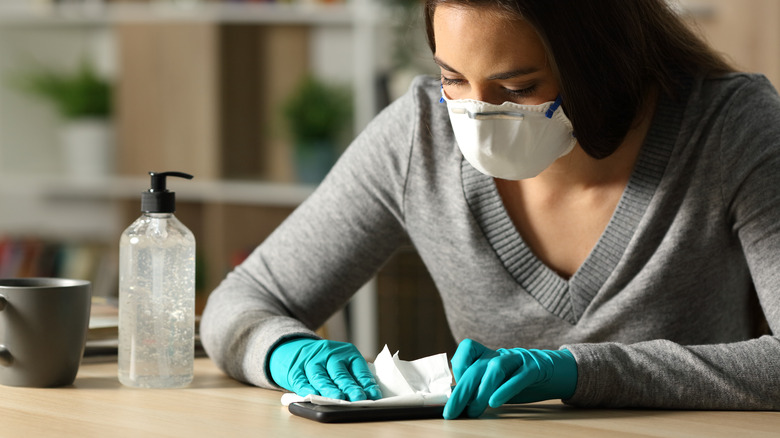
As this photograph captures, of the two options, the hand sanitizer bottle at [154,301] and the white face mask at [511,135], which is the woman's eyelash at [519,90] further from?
the hand sanitizer bottle at [154,301]

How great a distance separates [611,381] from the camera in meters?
0.93

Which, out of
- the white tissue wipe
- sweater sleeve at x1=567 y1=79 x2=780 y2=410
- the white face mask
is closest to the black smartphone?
the white tissue wipe

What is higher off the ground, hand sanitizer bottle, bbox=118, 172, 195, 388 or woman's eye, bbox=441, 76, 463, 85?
woman's eye, bbox=441, 76, 463, 85

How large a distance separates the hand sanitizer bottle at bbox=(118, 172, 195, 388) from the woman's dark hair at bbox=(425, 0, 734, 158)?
42 cm

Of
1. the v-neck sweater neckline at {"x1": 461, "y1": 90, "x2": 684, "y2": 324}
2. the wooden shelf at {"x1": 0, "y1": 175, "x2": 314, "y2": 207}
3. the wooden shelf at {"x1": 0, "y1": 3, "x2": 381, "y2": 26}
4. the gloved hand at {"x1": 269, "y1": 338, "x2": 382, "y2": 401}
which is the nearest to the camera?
the gloved hand at {"x1": 269, "y1": 338, "x2": 382, "y2": 401}

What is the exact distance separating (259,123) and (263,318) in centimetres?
196

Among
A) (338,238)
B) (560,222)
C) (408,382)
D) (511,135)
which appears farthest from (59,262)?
(408,382)

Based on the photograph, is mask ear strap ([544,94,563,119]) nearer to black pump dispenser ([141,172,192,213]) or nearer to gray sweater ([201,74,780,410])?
gray sweater ([201,74,780,410])

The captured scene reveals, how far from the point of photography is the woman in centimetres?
97

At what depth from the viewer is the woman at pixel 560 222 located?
97cm

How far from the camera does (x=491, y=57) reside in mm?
1062

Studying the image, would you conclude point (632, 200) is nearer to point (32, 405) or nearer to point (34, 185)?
point (32, 405)

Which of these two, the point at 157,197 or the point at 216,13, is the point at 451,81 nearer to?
Answer: the point at 157,197

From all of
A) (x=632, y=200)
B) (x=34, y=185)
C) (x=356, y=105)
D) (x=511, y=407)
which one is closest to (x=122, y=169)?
(x=34, y=185)
